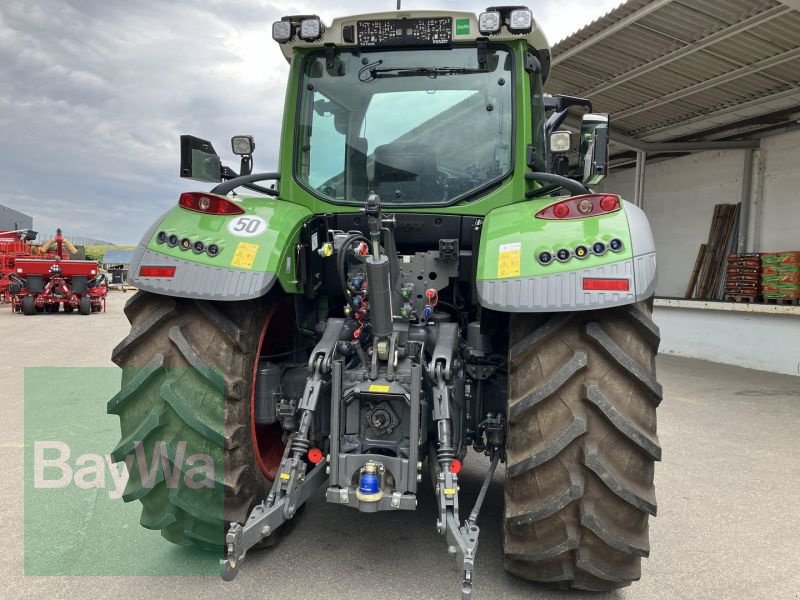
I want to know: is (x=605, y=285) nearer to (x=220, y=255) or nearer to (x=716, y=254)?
(x=220, y=255)

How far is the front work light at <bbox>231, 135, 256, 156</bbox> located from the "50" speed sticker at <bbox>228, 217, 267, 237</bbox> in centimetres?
126

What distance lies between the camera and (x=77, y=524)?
9.59 feet

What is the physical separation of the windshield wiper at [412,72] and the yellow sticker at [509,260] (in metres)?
1.15

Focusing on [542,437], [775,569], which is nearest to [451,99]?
[542,437]

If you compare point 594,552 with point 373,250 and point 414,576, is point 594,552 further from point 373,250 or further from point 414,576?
point 373,250

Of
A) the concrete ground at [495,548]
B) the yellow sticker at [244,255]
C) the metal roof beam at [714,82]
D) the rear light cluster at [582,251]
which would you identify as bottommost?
the concrete ground at [495,548]

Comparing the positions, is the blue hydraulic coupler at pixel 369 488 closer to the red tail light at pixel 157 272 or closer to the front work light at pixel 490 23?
the red tail light at pixel 157 272

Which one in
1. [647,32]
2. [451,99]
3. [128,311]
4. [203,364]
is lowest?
[203,364]

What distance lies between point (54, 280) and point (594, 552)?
16.6 m

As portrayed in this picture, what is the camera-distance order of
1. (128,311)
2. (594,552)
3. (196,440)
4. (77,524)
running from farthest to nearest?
1. (77,524)
2. (128,311)
3. (196,440)
4. (594,552)

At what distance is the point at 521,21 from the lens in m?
2.83

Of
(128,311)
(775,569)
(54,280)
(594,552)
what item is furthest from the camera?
(54,280)

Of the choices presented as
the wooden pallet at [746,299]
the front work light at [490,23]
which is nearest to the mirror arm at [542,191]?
the front work light at [490,23]

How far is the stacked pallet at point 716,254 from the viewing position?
1259cm
